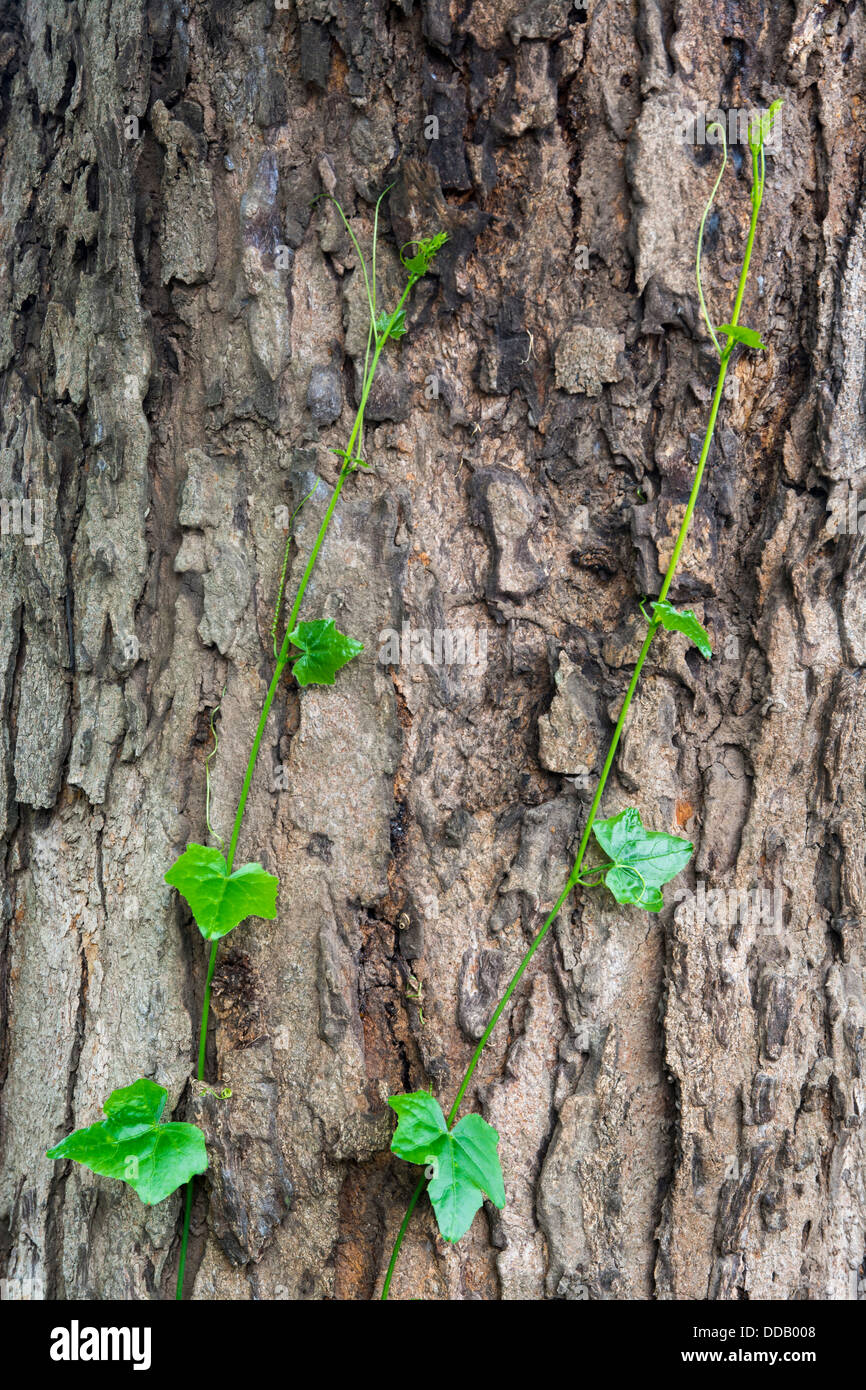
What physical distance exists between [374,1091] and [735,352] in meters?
1.29

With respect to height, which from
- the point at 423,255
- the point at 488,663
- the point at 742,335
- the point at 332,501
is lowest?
the point at 488,663

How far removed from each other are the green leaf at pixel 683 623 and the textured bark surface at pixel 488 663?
0.05 m

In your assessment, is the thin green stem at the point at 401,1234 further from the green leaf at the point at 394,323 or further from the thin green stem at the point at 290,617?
the green leaf at the point at 394,323

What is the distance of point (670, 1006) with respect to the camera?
1319 millimetres

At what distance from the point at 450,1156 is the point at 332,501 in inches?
39.7

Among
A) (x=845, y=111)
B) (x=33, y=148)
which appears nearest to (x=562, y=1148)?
(x=845, y=111)

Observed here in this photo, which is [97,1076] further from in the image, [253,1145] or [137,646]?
[137,646]

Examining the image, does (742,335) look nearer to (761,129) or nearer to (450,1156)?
(761,129)

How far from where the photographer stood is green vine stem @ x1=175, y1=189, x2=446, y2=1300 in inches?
51.6

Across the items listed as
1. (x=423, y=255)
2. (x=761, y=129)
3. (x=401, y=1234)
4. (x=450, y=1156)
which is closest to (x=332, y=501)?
(x=423, y=255)

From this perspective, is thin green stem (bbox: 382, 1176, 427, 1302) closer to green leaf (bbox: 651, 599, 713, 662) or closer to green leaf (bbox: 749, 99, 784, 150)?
green leaf (bbox: 651, 599, 713, 662)

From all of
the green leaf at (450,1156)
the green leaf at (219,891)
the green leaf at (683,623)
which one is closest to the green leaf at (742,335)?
the green leaf at (683,623)

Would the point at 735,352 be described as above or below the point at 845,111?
below

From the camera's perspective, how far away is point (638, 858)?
1300mm
